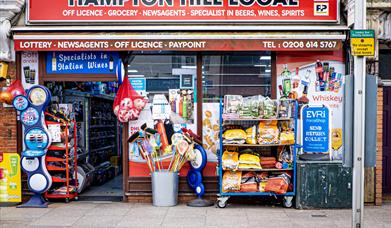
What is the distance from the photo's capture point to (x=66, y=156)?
9.88m

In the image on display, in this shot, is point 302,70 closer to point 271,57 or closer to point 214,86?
point 271,57

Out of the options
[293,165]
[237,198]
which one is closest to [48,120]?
[237,198]

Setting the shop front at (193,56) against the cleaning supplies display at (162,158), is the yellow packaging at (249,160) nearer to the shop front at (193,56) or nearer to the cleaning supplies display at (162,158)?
the shop front at (193,56)

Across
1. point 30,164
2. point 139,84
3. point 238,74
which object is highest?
point 238,74

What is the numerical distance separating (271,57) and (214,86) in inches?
51.3

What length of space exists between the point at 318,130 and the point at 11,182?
6.27m

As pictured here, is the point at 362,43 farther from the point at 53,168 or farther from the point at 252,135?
the point at 53,168

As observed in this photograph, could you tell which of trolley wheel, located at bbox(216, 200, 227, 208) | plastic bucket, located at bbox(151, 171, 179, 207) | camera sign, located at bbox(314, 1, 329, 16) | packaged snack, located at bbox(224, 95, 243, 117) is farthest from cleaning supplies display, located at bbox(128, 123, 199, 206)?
camera sign, located at bbox(314, 1, 329, 16)

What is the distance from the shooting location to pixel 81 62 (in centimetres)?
1010

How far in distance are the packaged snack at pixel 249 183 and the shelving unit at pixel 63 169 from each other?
3501mm

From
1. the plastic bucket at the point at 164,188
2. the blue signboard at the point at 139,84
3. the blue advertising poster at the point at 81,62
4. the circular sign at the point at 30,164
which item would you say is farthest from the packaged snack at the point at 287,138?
the circular sign at the point at 30,164

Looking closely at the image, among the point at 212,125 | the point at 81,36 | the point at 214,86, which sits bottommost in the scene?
the point at 212,125

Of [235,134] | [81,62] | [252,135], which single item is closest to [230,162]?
[235,134]

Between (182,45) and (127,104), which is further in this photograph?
(127,104)
